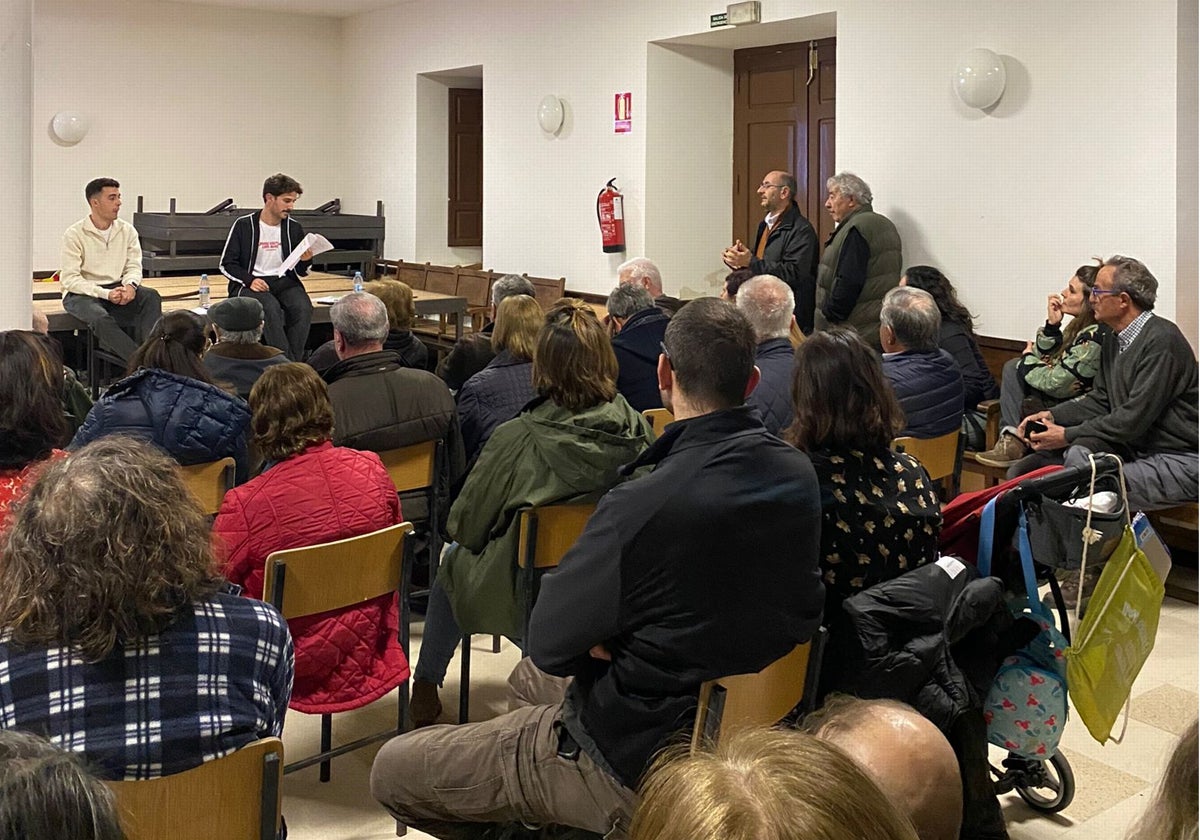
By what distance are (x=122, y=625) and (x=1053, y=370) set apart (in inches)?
168

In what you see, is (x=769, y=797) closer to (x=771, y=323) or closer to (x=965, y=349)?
(x=771, y=323)

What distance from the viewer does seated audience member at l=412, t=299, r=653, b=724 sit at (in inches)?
131

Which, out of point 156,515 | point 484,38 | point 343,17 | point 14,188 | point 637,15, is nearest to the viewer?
point 156,515

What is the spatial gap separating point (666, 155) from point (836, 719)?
7.36m

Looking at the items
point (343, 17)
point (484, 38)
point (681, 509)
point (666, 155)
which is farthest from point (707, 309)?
point (343, 17)

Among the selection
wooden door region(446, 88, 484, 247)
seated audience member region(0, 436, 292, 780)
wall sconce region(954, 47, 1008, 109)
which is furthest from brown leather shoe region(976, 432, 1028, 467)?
wooden door region(446, 88, 484, 247)

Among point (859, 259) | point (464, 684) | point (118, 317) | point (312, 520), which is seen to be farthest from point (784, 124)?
point (312, 520)

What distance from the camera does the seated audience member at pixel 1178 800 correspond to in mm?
1060

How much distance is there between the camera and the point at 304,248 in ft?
24.9

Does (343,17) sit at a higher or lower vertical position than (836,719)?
higher

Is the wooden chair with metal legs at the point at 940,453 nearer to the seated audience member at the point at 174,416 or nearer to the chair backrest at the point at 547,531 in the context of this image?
the chair backrest at the point at 547,531

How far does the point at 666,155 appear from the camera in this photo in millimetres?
8688

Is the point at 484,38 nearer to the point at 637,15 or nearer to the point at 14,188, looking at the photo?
the point at 637,15

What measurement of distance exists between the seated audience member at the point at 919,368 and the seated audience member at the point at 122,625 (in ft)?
9.71
